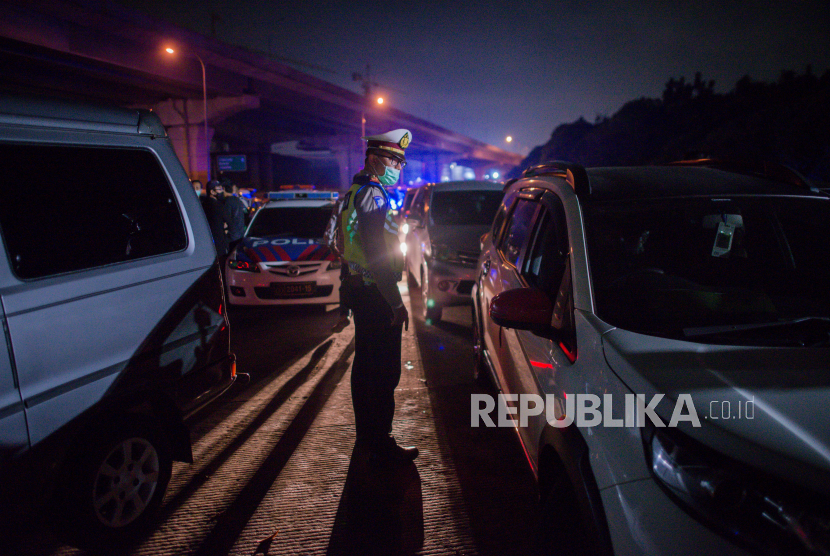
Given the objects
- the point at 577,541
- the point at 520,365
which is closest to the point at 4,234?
the point at 520,365

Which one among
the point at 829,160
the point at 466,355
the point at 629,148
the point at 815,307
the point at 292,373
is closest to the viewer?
the point at 815,307

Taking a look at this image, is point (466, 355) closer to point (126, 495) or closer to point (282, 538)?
point (282, 538)

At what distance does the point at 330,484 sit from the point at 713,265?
95.8 inches

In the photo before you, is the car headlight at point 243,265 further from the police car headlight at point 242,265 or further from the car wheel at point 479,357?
the car wheel at point 479,357

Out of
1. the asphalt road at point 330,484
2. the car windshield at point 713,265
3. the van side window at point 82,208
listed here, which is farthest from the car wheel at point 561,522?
the van side window at point 82,208

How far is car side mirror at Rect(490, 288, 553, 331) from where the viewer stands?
211cm

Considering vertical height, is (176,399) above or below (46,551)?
above

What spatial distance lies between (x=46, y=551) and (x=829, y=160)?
17.4 m

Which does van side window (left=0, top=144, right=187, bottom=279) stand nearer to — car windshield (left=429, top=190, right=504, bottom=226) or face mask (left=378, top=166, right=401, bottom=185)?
face mask (left=378, top=166, right=401, bottom=185)

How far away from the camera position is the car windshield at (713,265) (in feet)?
6.36

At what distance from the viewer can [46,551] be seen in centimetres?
245

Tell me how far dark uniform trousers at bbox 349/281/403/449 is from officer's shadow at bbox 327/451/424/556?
200mm

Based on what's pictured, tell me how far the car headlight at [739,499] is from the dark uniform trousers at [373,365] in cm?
186

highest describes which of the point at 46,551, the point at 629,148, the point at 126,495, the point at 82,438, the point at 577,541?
the point at 629,148
